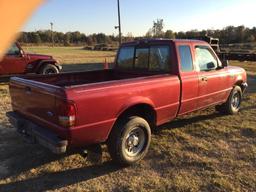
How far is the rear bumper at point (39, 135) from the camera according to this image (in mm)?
3701

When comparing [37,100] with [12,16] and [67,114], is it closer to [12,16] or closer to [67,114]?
[67,114]

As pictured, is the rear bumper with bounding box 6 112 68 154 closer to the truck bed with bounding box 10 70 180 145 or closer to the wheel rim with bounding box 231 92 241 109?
the truck bed with bounding box 10 70 180 145

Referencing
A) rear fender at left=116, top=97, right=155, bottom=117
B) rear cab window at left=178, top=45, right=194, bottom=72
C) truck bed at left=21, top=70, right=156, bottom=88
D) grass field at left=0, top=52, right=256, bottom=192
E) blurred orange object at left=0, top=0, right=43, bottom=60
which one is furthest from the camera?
truck bed at left=21, top=70, right=156, bottom=88

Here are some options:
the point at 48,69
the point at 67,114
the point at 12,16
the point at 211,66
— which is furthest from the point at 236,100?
the point at 48,69

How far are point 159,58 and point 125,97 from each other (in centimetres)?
165

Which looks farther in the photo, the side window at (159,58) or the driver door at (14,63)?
the driver door at (14,63)

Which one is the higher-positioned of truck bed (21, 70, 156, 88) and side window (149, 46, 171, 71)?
side window (149, 46, 171, 71)

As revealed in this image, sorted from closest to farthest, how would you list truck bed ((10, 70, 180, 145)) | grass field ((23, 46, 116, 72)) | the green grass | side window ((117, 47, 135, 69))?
truck bed ((10, 70, 180, 145)), side window ((117, 47, 135, 69)), grass field ((23, 46, 116, 72)), the green grass

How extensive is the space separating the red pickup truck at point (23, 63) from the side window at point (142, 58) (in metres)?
6.89

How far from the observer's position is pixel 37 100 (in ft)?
13.6

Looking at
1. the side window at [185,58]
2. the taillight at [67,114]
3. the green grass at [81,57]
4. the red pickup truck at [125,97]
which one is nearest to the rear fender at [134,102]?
the red pickup truck at [125,97]

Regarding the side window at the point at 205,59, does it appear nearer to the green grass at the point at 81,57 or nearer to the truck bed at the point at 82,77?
the truck bed at the point at 82,77

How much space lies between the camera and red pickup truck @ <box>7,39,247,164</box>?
3787mm

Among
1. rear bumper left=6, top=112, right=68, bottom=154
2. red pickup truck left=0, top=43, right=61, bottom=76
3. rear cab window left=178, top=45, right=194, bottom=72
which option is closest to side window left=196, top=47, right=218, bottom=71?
rear cab window left=178, top=45, right=194, bottom=72
